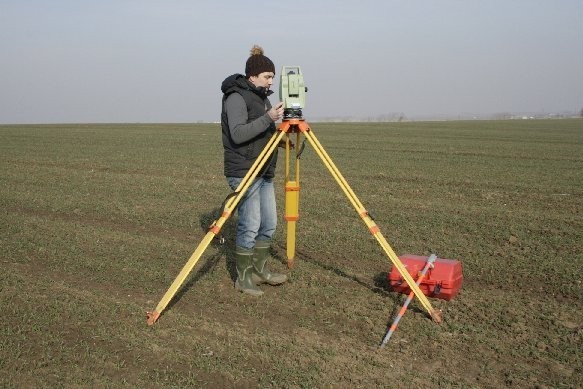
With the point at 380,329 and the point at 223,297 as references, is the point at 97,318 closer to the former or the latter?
the point at 223,297

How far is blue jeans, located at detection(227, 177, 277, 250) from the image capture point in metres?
5.16

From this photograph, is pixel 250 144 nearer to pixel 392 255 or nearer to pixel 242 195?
pixel 242 195

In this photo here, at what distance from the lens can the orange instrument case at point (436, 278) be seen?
5035 mm

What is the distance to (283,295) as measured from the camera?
17.6 feet

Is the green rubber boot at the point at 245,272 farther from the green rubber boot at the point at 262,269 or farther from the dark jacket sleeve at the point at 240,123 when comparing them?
the dark jacket sleeve at the point at 240,123

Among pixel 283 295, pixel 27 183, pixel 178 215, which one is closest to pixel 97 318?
pixel 283 295

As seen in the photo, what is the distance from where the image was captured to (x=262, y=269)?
5625mm

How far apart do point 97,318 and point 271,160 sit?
2.14 metres

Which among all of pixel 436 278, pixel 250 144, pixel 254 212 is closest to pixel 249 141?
pixel 250 144

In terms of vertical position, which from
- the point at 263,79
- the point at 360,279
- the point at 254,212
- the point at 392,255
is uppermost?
the point at 263,79

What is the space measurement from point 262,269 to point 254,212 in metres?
0.74

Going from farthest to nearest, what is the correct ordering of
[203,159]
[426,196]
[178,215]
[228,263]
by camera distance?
1. [203,159]
2. [426,196]
3. [178,215]
4. [228,263]

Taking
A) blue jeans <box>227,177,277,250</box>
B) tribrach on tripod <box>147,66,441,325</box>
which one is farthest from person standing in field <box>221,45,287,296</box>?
tribrach on tripod <box>147,66,441,325</box>

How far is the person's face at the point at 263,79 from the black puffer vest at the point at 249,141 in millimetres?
55
